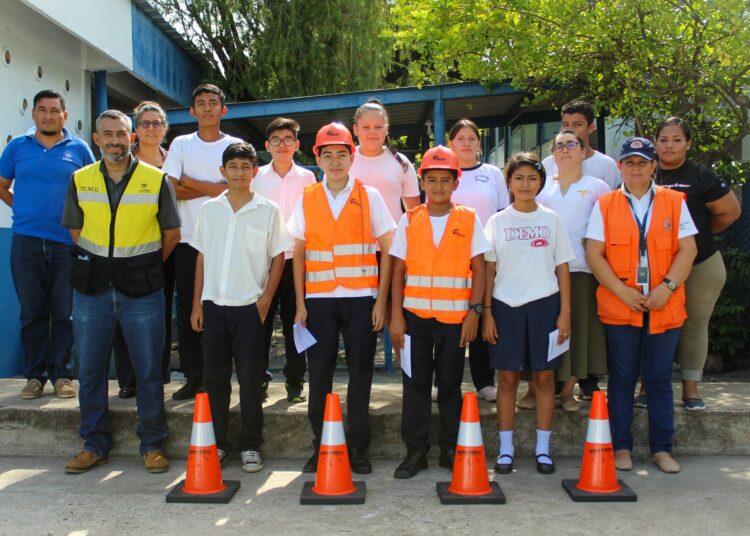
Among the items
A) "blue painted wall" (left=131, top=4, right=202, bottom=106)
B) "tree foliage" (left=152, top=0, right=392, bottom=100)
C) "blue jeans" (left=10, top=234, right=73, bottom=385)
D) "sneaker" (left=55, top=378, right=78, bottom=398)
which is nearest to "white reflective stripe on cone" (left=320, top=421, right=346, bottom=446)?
"sneaker" (left=55, top=378, right=78, bottom=398)

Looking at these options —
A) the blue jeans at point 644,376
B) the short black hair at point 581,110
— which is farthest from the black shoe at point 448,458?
the short black hair at point 581,110

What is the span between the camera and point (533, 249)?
14.5 feet

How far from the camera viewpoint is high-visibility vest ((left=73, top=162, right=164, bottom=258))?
458cm

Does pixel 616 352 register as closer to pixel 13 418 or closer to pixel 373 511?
pixel 373 511

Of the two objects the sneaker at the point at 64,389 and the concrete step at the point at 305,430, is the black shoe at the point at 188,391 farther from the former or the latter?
the sneaker at the point at 64,389

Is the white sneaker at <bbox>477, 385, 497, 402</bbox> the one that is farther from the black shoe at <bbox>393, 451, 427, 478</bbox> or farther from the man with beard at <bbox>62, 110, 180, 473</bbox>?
the man with beard at <bbox>62, 110, 180, 473</bbox>

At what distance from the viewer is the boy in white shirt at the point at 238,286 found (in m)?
4.54

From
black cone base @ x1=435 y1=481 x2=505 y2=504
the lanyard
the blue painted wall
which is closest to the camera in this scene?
black cone base @ x1=435 y1=481 x2=505 y2=504

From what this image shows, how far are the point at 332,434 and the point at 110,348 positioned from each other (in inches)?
63.3

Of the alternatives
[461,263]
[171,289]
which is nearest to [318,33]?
[171,289]

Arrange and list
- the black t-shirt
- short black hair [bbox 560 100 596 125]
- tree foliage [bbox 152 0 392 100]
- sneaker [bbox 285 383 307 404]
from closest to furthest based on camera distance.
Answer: the black t-shirt
short black hair [bbox 560 100 596 125]
sneaker [bbox 285 383 307 404]
tree foliage [bbox 152 0 392 100]

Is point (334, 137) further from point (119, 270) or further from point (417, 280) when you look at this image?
point (119, 270)

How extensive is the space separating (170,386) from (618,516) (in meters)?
3.53

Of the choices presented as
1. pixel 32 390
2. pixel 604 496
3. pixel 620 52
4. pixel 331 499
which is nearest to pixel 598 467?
pixel 604 496
